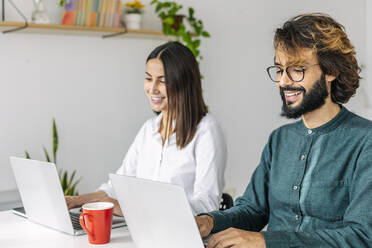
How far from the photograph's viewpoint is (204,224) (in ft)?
4.98

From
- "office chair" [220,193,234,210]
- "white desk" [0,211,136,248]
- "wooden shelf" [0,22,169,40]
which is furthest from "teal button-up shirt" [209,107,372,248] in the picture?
"wooden shelf" [0,22,169,40]

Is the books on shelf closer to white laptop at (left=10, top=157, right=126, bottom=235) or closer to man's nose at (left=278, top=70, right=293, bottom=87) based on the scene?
white laptop at (left=10, top=157, right=126, bottom=235)

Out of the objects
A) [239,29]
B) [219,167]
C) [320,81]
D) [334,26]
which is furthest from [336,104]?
[239,29]

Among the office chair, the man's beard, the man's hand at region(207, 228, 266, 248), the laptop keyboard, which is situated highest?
the man's beard

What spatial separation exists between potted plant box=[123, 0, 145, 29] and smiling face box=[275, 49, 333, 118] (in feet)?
6.02

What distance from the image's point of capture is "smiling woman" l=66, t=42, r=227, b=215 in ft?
6.79

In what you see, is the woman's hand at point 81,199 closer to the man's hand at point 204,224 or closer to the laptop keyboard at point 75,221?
the laptop keyboard at point 75,221

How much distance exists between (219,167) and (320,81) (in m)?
0.68

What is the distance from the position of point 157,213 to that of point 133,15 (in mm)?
2148

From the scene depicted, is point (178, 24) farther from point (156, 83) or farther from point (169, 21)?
point (156, 83)

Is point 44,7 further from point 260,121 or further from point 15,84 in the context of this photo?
point 260,121

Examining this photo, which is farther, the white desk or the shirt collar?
the shirt collar

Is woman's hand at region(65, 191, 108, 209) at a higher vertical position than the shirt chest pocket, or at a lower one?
lower

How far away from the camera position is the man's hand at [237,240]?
1.30 meters
